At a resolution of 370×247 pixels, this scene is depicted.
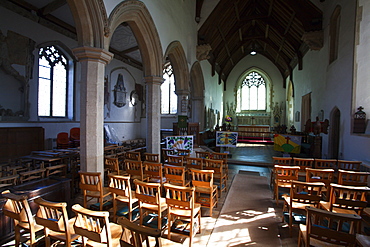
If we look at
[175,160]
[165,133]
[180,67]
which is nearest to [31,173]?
[175,160]

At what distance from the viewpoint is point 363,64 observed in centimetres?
565

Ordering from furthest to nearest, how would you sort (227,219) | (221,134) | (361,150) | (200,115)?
1. (200,115)
2. (221,134)
3. (361,150)
4. (227,219)

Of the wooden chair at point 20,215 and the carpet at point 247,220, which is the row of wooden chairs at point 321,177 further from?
the wooden chair at point 20,215

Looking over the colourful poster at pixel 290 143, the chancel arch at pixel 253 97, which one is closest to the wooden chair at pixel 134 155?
the colourful poster at pixel 290 143

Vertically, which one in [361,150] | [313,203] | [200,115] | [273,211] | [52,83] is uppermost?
[52,83]

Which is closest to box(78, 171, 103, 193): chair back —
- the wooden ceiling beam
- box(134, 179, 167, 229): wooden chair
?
box(134, 179, 167, 229): wooden chair

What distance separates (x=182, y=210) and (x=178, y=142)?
159 inches

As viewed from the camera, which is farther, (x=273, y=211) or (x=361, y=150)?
(x=361, y=150)

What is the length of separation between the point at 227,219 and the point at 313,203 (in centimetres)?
129

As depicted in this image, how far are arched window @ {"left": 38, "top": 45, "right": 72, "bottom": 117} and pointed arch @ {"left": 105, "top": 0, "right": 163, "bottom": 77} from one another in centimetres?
450

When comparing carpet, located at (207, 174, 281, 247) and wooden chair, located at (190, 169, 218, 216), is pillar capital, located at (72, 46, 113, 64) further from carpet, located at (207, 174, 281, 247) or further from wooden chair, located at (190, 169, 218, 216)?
carpet, located at (207, 174, 281, 247)

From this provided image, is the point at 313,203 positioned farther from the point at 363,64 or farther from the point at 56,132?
the point at 56,132

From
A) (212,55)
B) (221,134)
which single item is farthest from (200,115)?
(212,55)

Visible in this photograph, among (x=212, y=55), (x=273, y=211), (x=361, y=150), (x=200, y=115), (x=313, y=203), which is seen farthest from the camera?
(x=212, y=55)
